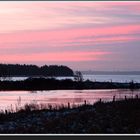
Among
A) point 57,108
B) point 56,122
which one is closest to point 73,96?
point 57,108

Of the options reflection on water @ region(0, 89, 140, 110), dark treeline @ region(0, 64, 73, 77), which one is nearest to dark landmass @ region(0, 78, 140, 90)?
reflection on water @ region(0, 89, 140, 110)

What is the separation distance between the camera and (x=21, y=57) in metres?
13.3

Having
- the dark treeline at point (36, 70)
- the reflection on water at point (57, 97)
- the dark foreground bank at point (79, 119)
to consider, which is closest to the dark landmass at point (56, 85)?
the reflection on water at point (57, 97)

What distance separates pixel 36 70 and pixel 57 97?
1.17m

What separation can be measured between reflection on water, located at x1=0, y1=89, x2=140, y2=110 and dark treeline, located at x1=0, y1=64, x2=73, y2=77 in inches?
21.4

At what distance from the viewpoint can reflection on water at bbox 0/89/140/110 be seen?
14227 millimetres

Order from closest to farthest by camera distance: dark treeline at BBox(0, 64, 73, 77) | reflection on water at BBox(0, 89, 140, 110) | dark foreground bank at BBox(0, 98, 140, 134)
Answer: dark foreground bank at BBox(0, 98, 140, 134) → dark treeline at BBox(0, 64, 73, 77) → reflection on water at BBox(0, 89, 140, 110)

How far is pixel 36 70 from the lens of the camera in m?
13.4

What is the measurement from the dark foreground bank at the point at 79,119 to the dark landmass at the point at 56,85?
13.9 inches

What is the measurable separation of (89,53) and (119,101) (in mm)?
1439

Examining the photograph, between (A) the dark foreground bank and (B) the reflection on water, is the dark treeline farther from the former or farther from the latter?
(A) the dark foreground bank

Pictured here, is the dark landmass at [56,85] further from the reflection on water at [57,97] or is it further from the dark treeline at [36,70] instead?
the dark treeline at [36,70]

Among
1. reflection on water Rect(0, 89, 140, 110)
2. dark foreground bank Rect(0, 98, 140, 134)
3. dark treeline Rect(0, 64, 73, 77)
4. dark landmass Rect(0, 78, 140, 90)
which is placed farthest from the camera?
reflection on water Rect(0, 89, 140, 110)

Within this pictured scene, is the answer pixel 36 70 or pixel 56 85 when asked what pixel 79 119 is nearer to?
pixel 36 70
